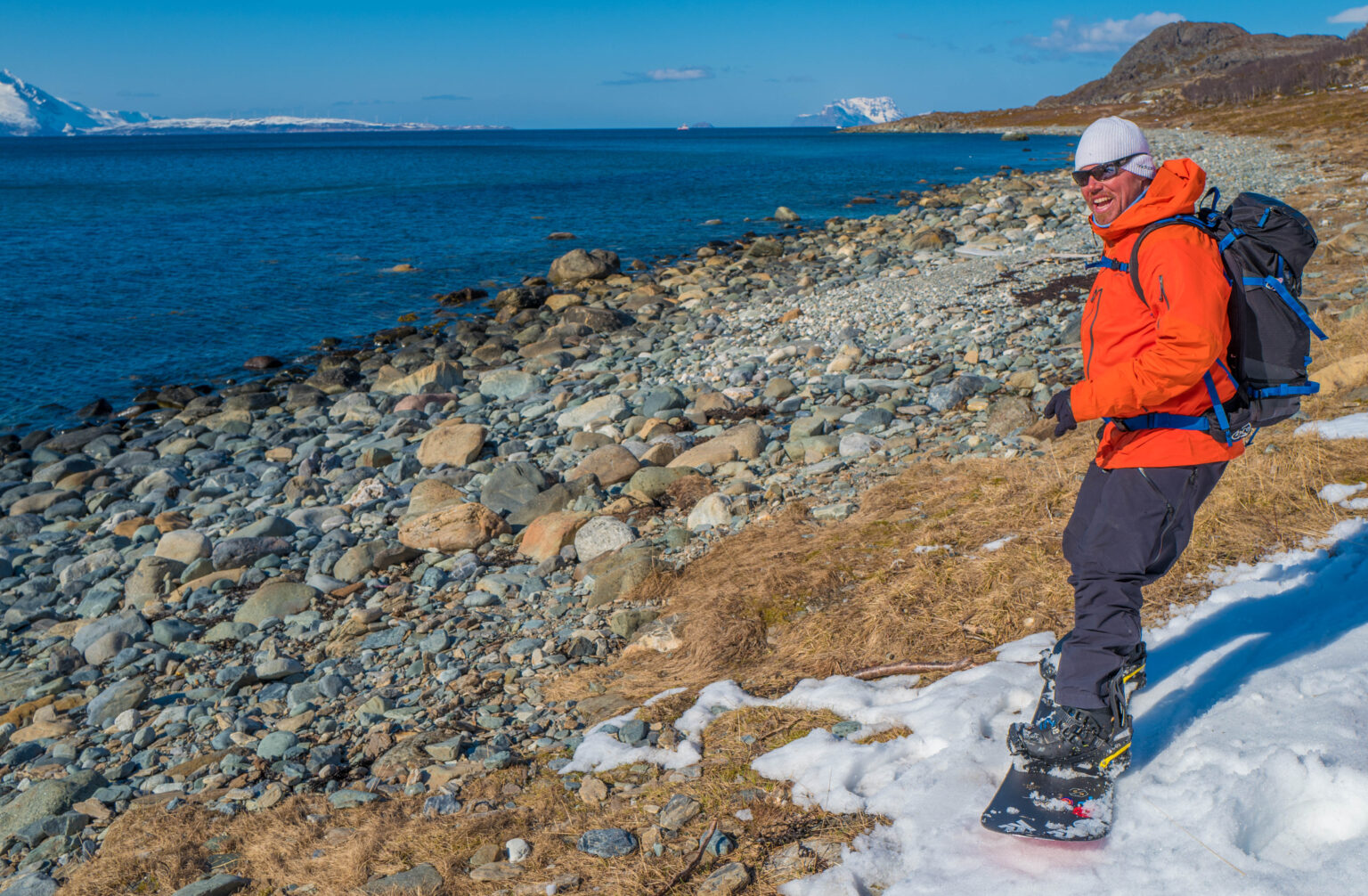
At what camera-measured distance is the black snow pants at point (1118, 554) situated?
2.96 metres

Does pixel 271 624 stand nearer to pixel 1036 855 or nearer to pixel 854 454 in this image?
pixel 854 454

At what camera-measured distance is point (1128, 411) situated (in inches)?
114

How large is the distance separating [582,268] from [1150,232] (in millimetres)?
22068

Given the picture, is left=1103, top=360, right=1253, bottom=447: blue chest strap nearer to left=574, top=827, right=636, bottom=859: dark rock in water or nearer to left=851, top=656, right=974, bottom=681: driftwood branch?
left=851, top=656, right=974, bottom=681: driftwood branch

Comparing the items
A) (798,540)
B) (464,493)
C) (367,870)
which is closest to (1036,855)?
(367,870)

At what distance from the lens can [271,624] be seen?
7.29 m

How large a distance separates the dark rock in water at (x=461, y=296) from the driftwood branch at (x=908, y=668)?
67.2 ft

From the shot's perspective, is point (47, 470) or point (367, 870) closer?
point (367, 870)

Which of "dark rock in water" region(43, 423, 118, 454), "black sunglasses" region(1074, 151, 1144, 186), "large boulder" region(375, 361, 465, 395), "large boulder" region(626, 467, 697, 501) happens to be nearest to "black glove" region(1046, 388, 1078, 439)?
"black sunglasses" region(1074, 151, 1144, 186)

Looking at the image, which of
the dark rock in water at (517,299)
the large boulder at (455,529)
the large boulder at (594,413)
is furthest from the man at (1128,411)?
the dark rock in water at (517,299)

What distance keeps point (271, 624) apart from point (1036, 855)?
6.35 meters

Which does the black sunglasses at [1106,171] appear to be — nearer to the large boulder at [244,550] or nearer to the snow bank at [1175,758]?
the snow bank at [1175,758]

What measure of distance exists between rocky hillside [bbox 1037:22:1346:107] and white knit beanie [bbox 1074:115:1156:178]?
155 m

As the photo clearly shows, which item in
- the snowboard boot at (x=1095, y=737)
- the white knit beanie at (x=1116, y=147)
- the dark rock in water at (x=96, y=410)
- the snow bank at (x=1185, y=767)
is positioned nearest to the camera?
the snow bank at (x=1185, y=767)
